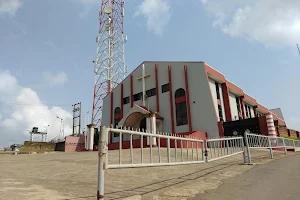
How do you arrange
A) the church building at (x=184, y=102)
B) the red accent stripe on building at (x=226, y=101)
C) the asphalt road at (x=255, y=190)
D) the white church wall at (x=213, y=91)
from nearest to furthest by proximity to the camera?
the asphalt road at (x=255, y=190), the church building at (x=184, y=102), the white church wall at (x=213, y=91), the red accent stripe on building at (x=226, y=101)

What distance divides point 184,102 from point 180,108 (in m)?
0.79

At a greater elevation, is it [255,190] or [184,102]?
[184,102]

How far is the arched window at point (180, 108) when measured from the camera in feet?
74.0

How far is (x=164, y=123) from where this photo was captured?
23.6 metres

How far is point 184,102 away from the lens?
22703mm

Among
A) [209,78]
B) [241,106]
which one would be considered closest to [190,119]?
[209,78]

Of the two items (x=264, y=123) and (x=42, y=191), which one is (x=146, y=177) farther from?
(x=264, y=123)

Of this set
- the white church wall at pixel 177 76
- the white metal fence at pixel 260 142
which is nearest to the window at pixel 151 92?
the white church wall at pixel 177 76

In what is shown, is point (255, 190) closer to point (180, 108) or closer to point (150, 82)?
point (180, 108)

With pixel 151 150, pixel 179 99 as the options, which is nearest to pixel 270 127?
pixel 179 99

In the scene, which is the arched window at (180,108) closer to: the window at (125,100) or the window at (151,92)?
the window at (151,92)

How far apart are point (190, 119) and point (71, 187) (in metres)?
18.6

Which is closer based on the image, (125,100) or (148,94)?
(148,94)

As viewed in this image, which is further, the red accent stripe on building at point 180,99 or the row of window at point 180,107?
the red accent stripe on building at point 180,99
